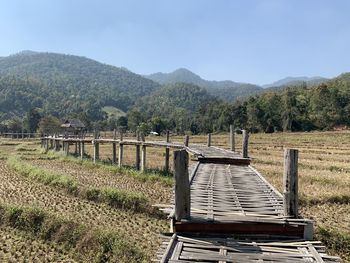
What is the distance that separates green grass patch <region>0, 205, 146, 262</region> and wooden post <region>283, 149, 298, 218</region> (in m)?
4.38

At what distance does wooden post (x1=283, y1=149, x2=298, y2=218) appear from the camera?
262 inches

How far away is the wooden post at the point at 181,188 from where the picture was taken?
20.6 feet

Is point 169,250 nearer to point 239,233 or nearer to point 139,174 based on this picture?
point 239,233

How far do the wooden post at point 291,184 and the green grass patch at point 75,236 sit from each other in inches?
172

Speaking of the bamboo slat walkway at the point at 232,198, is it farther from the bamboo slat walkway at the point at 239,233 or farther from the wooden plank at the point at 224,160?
the wooden plank at the point at 224,160

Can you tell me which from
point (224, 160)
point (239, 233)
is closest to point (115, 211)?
point (224, 160)

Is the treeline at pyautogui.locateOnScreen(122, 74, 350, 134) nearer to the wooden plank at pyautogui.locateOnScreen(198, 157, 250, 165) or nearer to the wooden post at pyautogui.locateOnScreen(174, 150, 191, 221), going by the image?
the wooden plank at pyautogui.locateOnScreen(198, 157, 250, 165)

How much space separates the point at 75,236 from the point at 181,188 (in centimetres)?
613

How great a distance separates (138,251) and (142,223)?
2816 millimetres

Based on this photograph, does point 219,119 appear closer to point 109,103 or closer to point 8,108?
point 8,108

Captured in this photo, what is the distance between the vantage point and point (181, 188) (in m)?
6.46

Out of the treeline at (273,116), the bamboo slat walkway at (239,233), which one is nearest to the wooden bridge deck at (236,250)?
the bamboo slat walkway at (239,233)

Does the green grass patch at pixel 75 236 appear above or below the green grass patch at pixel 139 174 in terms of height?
below

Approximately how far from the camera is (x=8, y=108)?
442 ft
